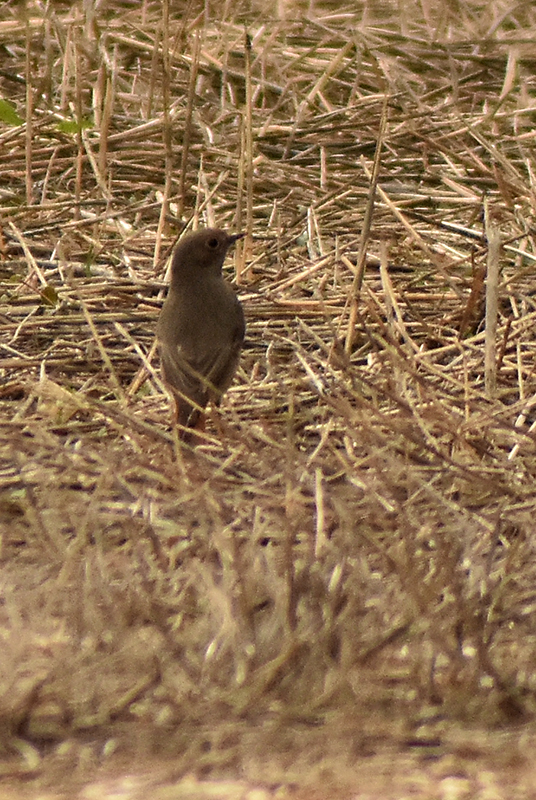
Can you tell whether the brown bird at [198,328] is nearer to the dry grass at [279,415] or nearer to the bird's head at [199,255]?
the bird's head at [199,255]

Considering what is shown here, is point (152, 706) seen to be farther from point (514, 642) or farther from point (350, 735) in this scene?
point (514, 642)

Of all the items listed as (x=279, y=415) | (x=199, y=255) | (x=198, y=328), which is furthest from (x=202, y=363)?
(x=199, y=255)

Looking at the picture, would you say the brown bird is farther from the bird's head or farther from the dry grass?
the dry grass

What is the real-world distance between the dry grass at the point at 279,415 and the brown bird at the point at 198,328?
0.13 metres

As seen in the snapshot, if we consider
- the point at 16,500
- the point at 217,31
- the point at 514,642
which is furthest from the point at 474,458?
the point at 217,31

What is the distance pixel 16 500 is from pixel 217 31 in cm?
464

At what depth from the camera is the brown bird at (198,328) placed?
3.69 metres

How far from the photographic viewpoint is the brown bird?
3.69 meters

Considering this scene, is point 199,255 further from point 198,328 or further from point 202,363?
point 202,363

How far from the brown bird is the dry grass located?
0.13m

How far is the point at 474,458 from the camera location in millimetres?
3174

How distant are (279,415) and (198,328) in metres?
0.42

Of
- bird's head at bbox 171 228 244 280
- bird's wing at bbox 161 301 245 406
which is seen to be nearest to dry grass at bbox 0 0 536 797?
bird's wing at bbox 161 301 245 406

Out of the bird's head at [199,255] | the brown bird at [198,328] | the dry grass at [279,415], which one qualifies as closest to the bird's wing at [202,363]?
the brown bird at [198,328]
